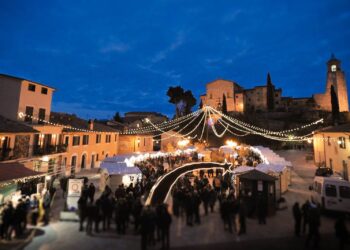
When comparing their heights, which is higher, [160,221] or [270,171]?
[270,171]

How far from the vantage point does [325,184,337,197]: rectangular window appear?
1123 cm

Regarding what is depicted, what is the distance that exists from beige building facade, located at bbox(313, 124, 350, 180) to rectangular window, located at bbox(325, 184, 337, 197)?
1094 centimetres

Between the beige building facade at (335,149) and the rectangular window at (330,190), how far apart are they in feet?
35.9

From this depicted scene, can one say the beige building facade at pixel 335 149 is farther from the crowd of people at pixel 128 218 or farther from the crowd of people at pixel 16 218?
the crowd of people at pixel 16 218

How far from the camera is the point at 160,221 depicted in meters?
8.55

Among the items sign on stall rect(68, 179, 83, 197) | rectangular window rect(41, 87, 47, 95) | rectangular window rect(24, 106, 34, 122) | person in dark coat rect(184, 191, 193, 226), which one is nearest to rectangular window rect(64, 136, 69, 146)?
rectangular window rect(24, 106, 34, 122)

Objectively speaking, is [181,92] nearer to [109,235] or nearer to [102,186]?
[102,186]

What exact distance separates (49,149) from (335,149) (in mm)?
32004

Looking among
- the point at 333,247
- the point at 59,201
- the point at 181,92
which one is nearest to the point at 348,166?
the point at 333,247

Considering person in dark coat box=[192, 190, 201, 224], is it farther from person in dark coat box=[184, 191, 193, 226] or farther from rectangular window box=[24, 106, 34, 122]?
rectangular window box=[24, 106, 34, 122]

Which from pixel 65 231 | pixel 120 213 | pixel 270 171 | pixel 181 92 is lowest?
pixel 65 231

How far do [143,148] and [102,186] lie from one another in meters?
24.9

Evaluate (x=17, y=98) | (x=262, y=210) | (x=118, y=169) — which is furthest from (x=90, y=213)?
(x=17, y=98)

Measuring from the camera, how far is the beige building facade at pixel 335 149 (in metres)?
19.9
